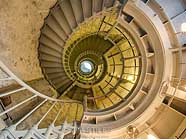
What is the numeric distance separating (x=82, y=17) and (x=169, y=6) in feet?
5.07

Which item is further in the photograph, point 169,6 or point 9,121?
point 169,6

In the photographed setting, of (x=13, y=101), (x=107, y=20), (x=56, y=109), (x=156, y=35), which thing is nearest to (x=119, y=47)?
(x=107, y=20)

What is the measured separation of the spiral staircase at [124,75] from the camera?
4535mm

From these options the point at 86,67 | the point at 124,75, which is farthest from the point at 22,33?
the point at 86,67

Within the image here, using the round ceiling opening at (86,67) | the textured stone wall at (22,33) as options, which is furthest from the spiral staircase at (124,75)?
the round ceiling opening at (86,67)

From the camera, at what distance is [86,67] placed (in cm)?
669

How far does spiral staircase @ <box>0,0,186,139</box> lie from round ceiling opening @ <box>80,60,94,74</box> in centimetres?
115

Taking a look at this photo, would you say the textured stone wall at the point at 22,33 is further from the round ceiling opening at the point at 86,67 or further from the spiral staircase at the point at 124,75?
the round ceiling opening at the point at 86,67

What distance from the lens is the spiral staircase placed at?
4.54 meters

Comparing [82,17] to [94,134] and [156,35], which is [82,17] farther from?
[94,134]

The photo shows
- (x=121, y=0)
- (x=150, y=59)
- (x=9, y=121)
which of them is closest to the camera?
(x=9, y=121)

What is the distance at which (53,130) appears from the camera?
11.9 feet

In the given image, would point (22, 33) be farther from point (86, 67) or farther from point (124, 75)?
point (86, 67)

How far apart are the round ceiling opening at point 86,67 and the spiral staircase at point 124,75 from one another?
3.77 ft
